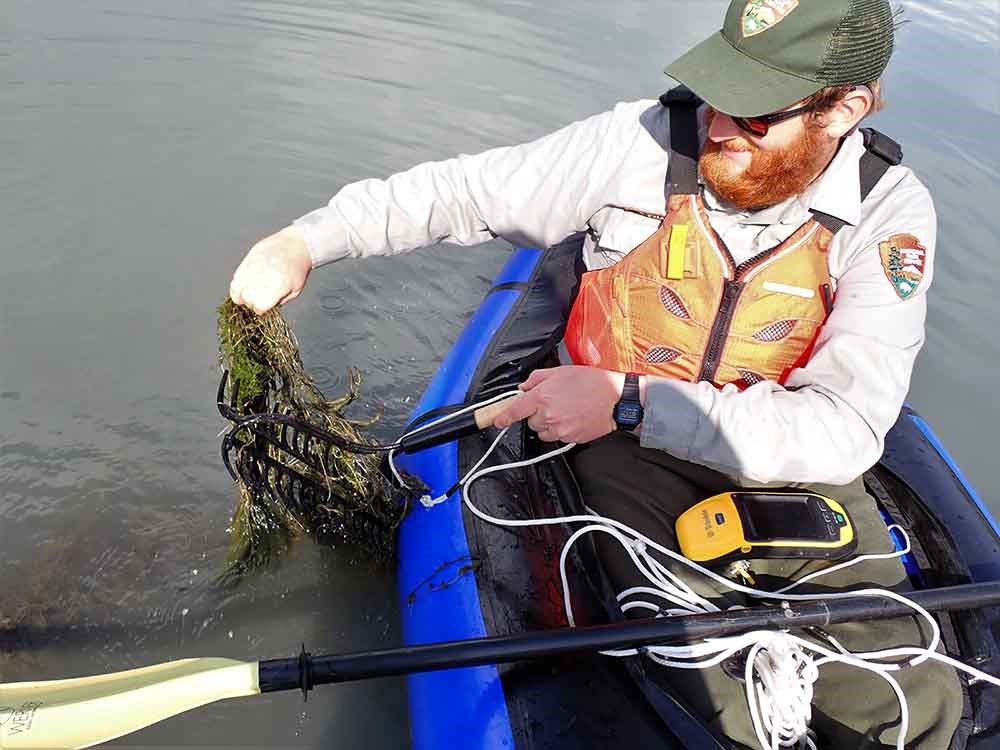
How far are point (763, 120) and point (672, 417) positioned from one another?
0.78 meters

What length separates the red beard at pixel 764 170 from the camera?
1962 millimetres

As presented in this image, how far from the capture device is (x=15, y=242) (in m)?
4.04

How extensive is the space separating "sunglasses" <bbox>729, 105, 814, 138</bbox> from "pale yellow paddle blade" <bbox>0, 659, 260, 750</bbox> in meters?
1.72

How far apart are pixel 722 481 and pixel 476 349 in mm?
1109

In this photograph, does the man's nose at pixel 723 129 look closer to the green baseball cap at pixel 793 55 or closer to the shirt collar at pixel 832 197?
the green baseball cap at pixel 793 55

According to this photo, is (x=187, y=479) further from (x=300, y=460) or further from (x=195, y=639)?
(x=300, y=460)

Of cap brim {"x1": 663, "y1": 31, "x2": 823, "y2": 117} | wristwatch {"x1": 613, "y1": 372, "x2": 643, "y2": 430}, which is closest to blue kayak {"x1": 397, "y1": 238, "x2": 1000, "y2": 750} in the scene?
wristwatch {"x1": 613, "y1": 372, "x2": 643, "y2": 430}

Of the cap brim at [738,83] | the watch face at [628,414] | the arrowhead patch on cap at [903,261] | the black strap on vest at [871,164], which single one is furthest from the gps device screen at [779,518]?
the cap brim at [738,83]

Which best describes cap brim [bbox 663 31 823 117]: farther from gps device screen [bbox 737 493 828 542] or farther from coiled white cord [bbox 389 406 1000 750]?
coiled white cord [bbox 389 406 1000 750]

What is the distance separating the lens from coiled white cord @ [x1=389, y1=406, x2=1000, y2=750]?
1.68m

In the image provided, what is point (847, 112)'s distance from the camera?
1950 mm

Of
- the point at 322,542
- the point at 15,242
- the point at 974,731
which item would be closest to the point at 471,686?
the point at 322,542

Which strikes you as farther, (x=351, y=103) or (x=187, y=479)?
(x=351, y=103)

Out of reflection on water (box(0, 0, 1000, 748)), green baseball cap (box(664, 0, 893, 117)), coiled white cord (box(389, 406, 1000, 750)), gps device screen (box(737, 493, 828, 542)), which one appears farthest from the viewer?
reflection on water (box(0, 0, 1000, 748))
